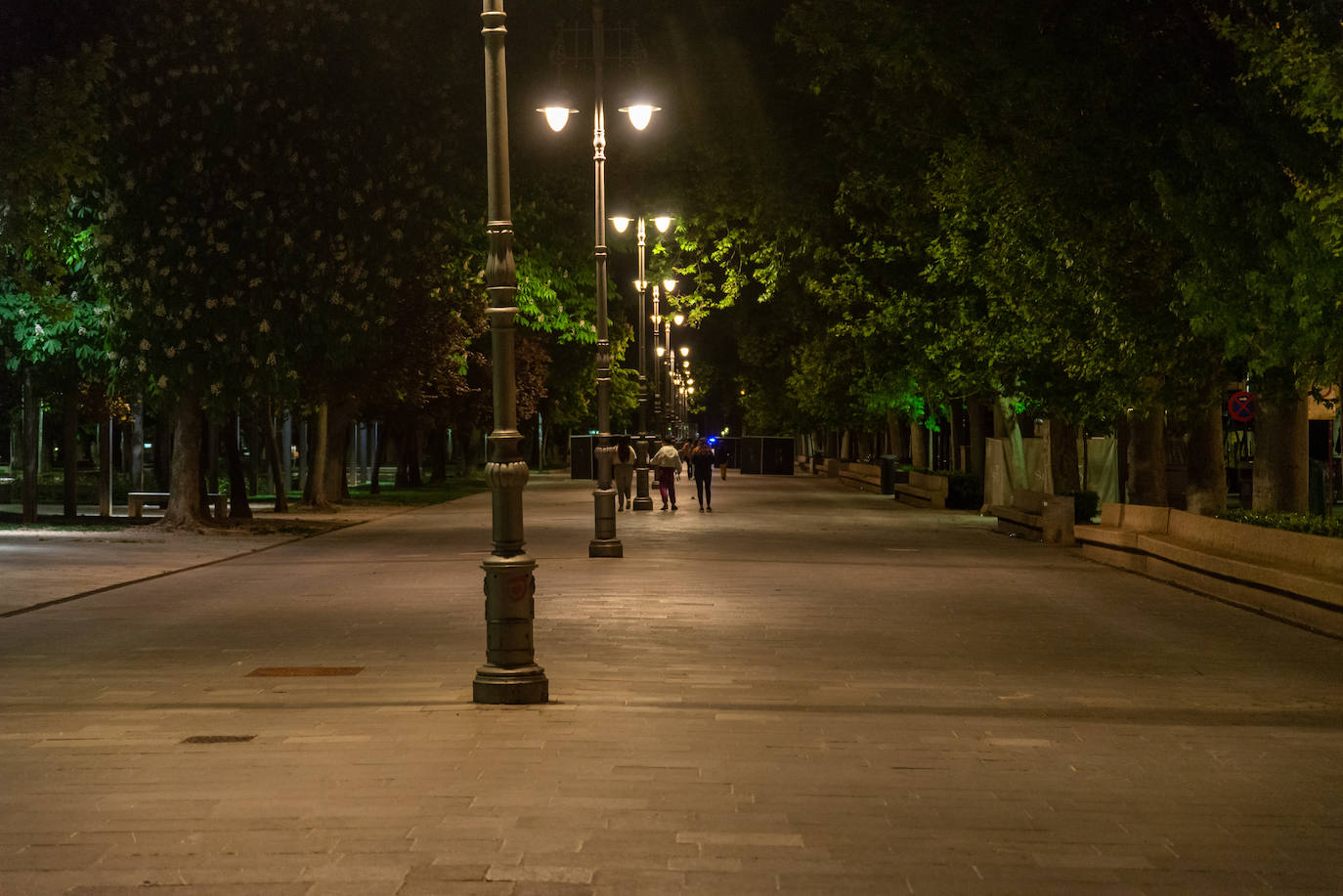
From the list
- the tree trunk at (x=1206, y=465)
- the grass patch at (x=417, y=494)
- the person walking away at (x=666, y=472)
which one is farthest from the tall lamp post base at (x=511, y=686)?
the grass patch at (x=417, y=494)

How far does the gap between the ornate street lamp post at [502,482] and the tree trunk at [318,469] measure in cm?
2947

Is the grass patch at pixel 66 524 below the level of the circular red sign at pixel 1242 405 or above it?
below

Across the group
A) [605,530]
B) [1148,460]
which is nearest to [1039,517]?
[1148,460]

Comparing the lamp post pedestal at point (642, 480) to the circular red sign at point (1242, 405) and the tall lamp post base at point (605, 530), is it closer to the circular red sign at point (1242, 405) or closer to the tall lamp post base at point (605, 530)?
the circular red sign at point (1242, 405)

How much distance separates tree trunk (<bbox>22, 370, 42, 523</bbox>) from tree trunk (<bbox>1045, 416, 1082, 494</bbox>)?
1892cm

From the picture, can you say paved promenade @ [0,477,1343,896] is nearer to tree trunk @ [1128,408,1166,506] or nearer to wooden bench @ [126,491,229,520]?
tree trunk @ [1128,408,1166,506]

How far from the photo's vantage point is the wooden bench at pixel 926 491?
4194cm

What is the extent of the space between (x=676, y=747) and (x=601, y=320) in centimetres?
1868

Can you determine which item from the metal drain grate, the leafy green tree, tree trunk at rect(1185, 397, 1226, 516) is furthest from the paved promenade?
the leafy green tree

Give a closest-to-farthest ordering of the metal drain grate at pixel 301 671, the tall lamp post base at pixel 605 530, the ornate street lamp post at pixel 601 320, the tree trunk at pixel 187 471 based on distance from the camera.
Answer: the metal drain grate at pixel 301 671
the tall lamp post base at pixel 605 530
the ornate street lamp post at pixel 601 320
the tree trunk at pixel 187 471

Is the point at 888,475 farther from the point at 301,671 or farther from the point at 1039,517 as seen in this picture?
the point at 301,671

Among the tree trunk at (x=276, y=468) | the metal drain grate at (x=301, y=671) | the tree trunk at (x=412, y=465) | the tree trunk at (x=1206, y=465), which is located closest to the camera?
the metal drain grate at (x=301, y=671)

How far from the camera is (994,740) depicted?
9.44 metres

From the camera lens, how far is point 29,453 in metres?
31.8
